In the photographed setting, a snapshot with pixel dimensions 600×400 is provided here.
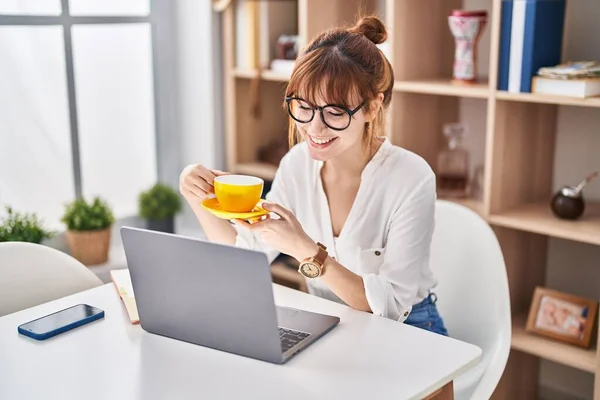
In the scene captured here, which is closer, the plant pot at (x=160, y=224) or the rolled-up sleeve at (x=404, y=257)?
the rolled-up sleeve at (x=404, y=257)

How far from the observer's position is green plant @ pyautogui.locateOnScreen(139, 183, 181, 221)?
9.17 feet

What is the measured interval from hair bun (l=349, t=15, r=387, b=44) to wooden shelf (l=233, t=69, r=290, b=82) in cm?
90

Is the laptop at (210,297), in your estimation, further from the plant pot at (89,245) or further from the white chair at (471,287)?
the plant pot at (89,245)

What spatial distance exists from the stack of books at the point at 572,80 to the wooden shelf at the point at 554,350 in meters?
0.73

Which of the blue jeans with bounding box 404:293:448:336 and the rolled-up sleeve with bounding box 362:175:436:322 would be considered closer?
the rolled-up sleeve with bounding box 362:175:436:322

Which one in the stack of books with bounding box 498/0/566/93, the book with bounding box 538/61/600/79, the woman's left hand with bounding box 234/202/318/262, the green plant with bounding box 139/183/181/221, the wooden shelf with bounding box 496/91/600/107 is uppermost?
the stack of books with bounding box 498/0/566/93

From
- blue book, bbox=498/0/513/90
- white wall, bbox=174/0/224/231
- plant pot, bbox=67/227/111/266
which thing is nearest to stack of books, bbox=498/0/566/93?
blue book, bbox=498/0/513/90

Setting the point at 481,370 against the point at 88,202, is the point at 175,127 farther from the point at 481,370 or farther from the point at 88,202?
the point at 481,370

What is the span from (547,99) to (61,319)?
4.51 feet

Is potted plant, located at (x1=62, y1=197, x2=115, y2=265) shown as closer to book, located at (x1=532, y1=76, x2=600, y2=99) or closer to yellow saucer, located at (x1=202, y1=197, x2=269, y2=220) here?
yellow saucer, located at (x1=202, y1=197, x2=269, y2=220)

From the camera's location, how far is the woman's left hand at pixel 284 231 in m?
1.56

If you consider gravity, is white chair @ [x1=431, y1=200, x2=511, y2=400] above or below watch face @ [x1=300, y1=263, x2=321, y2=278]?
below

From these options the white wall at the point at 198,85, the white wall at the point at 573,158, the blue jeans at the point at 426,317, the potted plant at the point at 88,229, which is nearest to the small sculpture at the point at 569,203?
the white wall at the point at 573,158

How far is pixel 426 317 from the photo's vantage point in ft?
5.98
